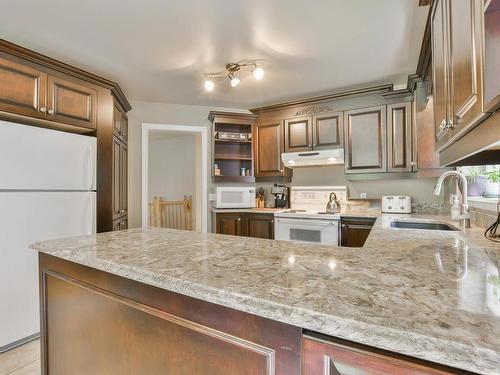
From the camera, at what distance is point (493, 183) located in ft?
6.73

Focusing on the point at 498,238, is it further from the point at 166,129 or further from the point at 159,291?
the point at 166,129

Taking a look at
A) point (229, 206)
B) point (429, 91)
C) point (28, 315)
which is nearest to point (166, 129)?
point (229, 206)

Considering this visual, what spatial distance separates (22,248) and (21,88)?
4.10 ft

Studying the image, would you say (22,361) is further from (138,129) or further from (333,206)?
(333,206)

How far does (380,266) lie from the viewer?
2.70 ft

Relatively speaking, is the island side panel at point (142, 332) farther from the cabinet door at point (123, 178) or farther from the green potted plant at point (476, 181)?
the green potted plant at point (476, 181)

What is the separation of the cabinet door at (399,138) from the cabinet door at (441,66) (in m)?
1.66

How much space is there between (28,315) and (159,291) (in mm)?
2130

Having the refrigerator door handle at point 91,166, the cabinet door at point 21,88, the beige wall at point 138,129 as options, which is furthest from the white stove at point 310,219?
the cabinet door at point 21,88

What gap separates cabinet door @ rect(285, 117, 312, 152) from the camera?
3430 mm

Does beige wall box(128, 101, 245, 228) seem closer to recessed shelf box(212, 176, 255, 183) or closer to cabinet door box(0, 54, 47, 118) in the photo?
recessed shelf box(212, 176, 255, 183)

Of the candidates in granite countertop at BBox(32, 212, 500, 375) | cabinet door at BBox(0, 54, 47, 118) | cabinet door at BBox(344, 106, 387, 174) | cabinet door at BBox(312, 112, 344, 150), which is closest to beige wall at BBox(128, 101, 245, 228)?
cabinet door at BBox(0, 54, 47, 118)

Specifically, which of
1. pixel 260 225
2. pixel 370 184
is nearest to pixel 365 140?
pixel 370 184

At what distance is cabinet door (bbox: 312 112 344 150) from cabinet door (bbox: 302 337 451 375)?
2.98 meters
